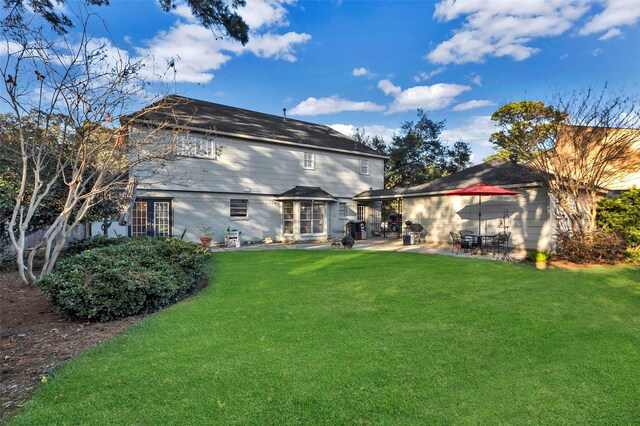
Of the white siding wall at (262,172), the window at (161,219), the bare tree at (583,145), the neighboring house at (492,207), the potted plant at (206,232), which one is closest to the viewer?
the bare tree at (583,145)

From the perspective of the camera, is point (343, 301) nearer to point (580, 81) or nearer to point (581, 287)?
point (581, 287)

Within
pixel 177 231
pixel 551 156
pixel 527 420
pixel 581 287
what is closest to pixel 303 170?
pixel 177 231

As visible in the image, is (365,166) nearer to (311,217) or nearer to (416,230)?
(311,217)

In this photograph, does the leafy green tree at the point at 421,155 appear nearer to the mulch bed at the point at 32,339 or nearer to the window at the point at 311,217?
the window at the point at 311,217

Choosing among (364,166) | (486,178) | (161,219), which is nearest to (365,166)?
(364,166)

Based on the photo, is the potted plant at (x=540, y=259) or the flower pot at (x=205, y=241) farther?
the flower pot at (x=205, y=241)

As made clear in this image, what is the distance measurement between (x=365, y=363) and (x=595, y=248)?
32.8ft

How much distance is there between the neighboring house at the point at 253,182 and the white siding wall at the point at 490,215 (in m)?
4.40

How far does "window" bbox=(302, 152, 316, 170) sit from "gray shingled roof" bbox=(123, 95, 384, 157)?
61 cm

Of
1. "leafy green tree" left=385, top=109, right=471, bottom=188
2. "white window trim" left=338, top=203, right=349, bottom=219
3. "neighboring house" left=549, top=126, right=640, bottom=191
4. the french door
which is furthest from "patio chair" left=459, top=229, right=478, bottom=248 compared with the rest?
"leafy green tree" left=385, top=109, right=471, bottom=188

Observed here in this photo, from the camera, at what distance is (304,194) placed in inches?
677

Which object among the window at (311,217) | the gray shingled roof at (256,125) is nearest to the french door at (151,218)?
the gray shingled roof at (256,125)

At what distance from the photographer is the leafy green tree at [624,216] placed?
10.1 meters

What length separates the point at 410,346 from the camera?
11.9 feet
